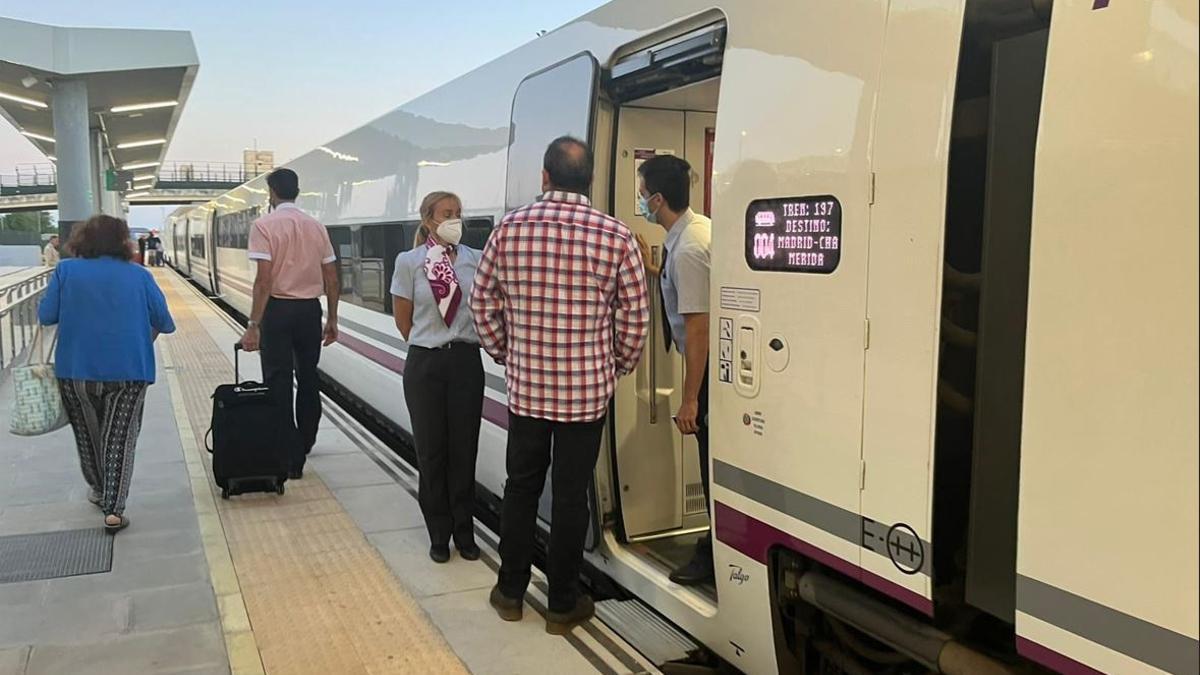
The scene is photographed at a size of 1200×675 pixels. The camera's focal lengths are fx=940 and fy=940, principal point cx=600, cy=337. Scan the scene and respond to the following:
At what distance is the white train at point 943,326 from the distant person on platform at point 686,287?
0.28 m

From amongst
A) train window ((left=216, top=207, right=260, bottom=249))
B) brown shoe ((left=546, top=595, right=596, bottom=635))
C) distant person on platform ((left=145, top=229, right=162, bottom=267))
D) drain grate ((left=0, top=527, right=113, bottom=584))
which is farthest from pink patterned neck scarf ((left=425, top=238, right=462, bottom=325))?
distant person on platform ((left=145, top=229, right=162, bottom=267))

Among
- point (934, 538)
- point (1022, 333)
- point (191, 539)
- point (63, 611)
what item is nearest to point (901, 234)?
point (1022, 333)

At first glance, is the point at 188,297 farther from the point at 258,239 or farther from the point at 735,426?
the point at 735,426

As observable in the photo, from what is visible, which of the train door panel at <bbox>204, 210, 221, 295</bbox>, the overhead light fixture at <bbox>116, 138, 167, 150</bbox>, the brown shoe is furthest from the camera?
the overhead light fixture at <bbox>116, 138, 167, 150</bbox>

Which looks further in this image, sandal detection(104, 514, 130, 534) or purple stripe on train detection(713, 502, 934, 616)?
sandal detection(104, 514, 130, 534)

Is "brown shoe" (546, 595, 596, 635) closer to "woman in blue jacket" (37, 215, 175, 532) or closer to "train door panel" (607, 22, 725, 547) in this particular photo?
"train door panel" (607, 22, 725, 547)

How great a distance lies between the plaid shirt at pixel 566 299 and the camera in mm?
3469

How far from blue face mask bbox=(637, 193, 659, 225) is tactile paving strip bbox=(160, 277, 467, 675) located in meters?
1.86

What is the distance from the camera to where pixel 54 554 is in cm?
465

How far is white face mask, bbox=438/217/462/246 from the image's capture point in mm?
4219

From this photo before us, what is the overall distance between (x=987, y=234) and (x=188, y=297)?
24776mm

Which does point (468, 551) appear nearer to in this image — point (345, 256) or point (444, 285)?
point (444, 285)

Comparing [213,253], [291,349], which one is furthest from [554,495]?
[213,253]

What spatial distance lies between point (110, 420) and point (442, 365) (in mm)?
1997
